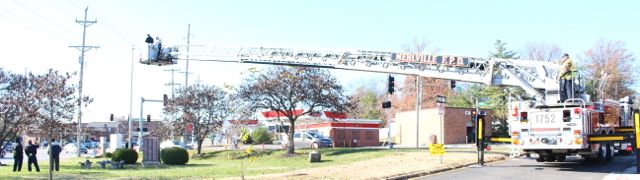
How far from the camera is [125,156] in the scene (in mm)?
30812

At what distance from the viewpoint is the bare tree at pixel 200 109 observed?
43.5 metres

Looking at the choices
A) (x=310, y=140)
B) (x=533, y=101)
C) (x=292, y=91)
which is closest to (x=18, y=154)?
(x=292, y=91)

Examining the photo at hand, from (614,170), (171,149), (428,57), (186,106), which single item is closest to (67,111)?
(171,149)

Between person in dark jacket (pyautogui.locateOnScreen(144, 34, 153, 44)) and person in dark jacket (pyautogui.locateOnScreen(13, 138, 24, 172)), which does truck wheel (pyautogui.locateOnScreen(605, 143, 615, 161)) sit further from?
person in dark jacket (pyautogui.locateOnScreen(13, 138, 24, 172))

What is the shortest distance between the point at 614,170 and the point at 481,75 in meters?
6.46

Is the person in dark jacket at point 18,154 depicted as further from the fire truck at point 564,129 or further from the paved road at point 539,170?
the fire truck at point 564,129

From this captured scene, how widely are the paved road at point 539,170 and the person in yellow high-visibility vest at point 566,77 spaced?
7.54ft

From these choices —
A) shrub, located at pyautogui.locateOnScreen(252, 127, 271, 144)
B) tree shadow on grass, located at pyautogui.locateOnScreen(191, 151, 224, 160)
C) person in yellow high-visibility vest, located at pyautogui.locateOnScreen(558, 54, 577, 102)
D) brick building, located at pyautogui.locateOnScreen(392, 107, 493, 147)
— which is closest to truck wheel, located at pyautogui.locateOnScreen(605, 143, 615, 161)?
person in yellow high-visibility vest, located at pyautogui.locateOnScreen(558, 54, 577, 102)

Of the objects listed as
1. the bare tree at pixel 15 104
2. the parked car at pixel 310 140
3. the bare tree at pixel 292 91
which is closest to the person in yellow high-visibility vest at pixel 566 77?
the bare tree at pixel 292 91

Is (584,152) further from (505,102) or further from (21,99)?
(505,102)

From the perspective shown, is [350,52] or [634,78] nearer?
[350,52]

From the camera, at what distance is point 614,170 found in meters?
18.2

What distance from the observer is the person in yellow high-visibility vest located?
64.1ft

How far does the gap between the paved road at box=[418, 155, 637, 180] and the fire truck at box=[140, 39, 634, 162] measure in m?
0.44
